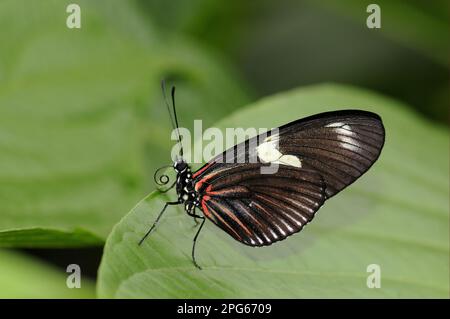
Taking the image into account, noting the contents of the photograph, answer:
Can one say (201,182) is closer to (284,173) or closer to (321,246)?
(284,173)

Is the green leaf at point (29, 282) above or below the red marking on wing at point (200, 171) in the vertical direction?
below

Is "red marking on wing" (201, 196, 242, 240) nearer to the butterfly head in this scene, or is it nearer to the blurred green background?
the butterfly head

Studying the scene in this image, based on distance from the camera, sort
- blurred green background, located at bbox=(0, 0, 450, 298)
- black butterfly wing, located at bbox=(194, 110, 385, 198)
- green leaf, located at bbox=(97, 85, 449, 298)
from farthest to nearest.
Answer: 1. blurred green background, located at bbox=(0, 0, 450, 298)
2. black butterfly wing, located at bbox=(194, 110, 385, 198)
3. green leaf, located at bbox=(97, 85, 449, 298)

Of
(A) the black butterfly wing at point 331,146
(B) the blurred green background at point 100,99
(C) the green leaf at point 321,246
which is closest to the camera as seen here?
(C) the green leaf at point 321,246

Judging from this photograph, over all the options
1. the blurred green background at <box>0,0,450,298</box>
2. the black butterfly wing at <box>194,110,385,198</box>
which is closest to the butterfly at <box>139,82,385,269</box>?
the black butterfly wing at <box>194,110,385,198</box>

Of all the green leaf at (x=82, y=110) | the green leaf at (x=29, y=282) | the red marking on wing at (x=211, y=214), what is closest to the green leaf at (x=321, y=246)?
the red marking on wing at (x=211, y=214)

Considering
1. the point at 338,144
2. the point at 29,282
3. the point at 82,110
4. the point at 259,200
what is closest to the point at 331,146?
the point at 338,144

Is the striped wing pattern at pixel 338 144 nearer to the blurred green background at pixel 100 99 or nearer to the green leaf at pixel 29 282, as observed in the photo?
the blurred green background at pixel 100 99
